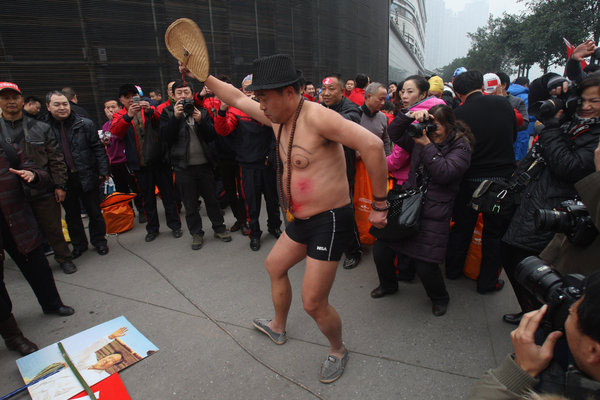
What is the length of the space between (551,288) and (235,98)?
7.31 feet

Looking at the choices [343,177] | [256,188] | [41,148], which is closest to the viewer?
[343,177]

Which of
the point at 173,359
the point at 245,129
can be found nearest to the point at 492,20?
the point at 245,129

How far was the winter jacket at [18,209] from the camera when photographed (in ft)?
8.54

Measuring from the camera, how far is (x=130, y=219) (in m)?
5.13

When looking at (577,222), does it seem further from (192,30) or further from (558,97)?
(192,30)

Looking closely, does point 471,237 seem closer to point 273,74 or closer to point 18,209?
point 273,74

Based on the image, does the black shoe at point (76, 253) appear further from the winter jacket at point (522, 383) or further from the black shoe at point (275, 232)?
the winter jacket at point (522, 383)

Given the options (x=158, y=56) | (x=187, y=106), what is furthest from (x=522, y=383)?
(x=158, y=56)

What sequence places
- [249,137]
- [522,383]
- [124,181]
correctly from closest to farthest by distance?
[522,383]
[249,137]
[124,181]

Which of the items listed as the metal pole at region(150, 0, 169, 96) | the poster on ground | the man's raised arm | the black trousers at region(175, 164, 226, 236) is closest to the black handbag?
the man's raised arm

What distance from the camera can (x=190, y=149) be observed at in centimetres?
432

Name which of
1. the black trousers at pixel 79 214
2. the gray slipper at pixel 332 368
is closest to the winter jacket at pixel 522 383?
the gray slipper at pixel 332 368

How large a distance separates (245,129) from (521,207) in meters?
2.95

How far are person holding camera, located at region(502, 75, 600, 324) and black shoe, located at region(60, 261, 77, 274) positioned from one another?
4258 mm
